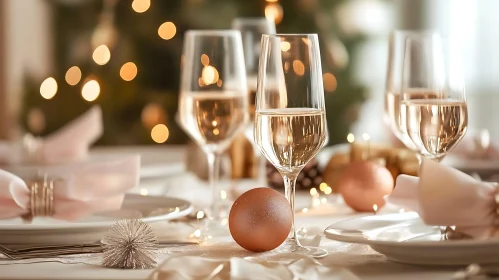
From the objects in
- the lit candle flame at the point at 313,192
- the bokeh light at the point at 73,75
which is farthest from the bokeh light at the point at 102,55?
the lit candle flame at the point at 313,192

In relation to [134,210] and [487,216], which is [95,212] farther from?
[487,216]

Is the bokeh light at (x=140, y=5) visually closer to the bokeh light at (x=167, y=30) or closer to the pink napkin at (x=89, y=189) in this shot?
the bokeh light at (x=167, y=30)

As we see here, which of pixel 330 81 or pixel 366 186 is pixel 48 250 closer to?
pixel 366 186

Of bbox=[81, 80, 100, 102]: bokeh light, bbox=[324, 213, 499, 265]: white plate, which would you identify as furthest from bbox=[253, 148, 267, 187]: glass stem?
bbox=[81, 80, 100, 102]: bokeh light

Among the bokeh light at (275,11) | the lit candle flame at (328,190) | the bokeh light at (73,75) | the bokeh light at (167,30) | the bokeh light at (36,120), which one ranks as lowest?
the lit candle flame at (328,190)

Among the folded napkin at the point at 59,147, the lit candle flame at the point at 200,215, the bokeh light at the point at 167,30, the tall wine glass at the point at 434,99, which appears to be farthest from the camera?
the bokeh light at the point at 167,30

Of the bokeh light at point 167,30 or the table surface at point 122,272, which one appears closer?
the table surface at point 122,272

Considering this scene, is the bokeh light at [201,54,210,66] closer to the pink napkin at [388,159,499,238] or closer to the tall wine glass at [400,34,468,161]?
the tall wine glass at [400,34,468,161]
